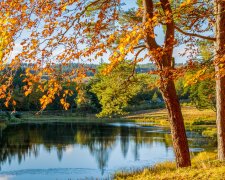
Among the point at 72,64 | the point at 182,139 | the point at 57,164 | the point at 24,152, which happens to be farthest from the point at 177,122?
the point at 24,152

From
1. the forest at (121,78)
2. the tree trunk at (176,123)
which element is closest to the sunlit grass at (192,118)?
the forest at (121,78)

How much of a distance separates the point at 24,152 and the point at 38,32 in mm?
28323

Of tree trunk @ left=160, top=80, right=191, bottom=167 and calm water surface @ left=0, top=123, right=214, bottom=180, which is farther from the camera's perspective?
calm water surface @ left=0, top=123, right=214, bottom=180

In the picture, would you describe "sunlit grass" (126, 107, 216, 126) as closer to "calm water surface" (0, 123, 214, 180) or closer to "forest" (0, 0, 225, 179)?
"forest" (0, 0, 225, 179)

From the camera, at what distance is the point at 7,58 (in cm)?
823

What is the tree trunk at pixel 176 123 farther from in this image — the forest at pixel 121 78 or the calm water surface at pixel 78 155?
the calm water surface at pixel 78 155

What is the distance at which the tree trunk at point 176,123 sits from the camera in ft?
39.4

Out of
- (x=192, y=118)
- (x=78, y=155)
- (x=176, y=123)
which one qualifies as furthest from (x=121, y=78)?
(x=192, y=118)

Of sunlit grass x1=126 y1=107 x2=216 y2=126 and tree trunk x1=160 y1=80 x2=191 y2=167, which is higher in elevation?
tree trunk x1=160 y1=80 x2=191 y2=167

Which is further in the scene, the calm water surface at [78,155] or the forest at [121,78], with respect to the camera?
the calm water surface at [78,155]

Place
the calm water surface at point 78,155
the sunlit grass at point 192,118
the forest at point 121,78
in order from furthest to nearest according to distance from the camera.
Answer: the sunlit grass at point 192,118
the calm water surface at point 78,155
the forest at point 121,78

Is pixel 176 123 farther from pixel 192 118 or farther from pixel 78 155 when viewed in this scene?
pixel 192 118

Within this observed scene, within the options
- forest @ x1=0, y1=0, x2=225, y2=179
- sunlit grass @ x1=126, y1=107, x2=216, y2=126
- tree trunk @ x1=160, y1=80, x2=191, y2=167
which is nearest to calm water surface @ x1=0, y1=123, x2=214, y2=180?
forest @ x1=0, y1=0, x2=225, y2=179

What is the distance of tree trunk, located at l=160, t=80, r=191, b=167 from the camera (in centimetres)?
1200
